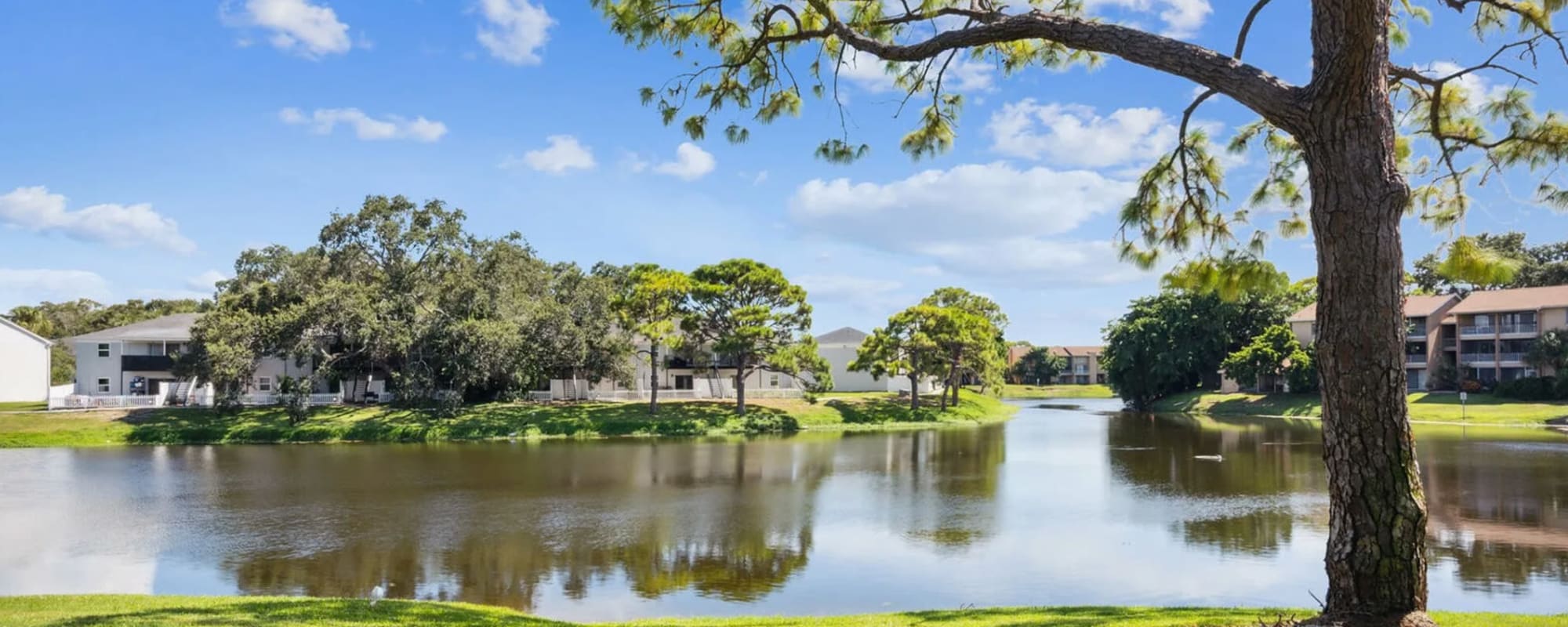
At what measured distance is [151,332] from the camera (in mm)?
47562

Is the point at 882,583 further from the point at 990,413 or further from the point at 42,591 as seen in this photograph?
the point at 990,413

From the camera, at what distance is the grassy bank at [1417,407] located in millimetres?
45781

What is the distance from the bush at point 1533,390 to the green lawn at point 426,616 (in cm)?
5125

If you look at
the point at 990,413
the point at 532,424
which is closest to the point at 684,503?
the point at 532,424

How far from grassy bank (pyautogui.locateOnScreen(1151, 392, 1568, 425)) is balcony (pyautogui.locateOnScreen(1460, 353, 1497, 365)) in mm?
4738

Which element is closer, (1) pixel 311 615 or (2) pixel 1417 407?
(1) pixel 311 615

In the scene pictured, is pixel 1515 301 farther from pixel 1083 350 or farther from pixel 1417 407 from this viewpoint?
pixel 1083 350

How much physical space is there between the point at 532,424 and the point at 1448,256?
36820 mm

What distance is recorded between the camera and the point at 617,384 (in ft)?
174

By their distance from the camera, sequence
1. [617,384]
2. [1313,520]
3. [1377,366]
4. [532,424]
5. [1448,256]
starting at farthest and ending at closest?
[617,384], [532,424], [1313,520], [1448,256], [1377,366]

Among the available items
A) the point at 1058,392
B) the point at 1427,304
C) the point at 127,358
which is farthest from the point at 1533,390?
the point at 127,358

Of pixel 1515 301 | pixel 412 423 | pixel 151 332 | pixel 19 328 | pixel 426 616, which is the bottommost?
pixel 426 616

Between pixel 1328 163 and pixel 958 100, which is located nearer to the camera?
pixel 1328 163

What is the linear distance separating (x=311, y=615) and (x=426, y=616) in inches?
41.8
